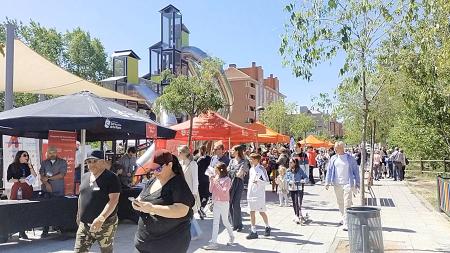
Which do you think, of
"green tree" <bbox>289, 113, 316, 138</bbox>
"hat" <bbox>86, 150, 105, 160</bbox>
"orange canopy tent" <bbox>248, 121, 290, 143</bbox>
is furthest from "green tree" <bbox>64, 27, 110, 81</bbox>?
"hat" <bbox>86, 150, 105, 160</bbox>

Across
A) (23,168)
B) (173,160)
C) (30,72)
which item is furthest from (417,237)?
(30,72)

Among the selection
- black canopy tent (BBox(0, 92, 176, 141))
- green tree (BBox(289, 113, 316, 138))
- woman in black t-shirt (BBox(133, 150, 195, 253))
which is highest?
green tree (BBox(289, 113, 316, 138))

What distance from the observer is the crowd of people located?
382 cm

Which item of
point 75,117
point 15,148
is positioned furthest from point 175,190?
point 15,148

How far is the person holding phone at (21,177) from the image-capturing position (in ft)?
28.5

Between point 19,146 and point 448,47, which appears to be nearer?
point 448,47

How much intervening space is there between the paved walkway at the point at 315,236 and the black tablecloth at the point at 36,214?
1.09 ft

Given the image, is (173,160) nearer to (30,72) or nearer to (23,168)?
(23,168)

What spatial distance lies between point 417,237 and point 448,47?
12.4ft

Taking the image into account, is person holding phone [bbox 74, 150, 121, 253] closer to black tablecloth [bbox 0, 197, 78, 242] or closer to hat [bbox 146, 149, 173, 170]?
hat [bbox 146, 149, 173, 170]

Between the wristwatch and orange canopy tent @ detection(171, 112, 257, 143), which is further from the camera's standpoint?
orange canopy tent @ detection(171, 112, 257, 143)

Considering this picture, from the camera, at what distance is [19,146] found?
39.8 ft

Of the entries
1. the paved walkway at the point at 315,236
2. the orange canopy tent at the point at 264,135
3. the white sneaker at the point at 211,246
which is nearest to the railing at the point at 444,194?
the paved walkway at the point at 315,236

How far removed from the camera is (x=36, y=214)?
811 cm
